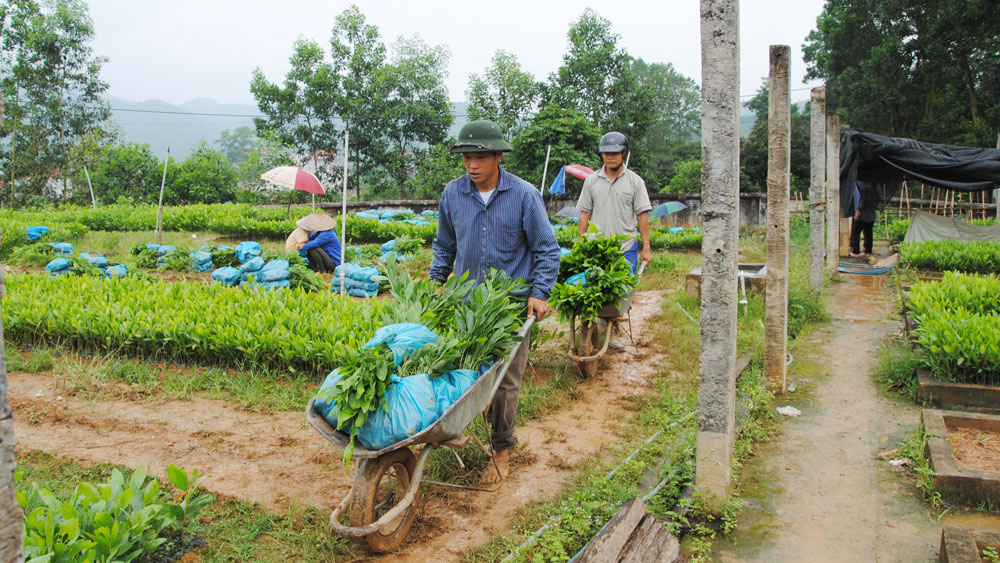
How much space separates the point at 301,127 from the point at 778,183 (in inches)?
1077

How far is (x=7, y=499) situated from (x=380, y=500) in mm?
2144

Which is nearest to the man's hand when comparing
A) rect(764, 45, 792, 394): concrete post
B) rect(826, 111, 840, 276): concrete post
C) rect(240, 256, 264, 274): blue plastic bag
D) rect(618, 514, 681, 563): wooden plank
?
rect(618, 514, 681, 563): wooden plank

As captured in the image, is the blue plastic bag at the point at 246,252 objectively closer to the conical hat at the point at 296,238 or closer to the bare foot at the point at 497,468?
the conical hat at the point at 296,238

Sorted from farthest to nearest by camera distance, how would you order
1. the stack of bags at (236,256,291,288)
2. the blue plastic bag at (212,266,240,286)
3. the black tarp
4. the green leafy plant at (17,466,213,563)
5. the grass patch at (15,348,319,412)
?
the black tarp < the blue plastic bag at (212,266,240,286) < the stack of bags at (236,256,291,288) < the grass patch at (15,348,319,412) < the green leafy plant at (17,466,213,563)

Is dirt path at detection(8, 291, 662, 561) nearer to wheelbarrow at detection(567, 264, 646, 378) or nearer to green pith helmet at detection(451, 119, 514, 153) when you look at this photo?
wheelbarrow at detection(567, 264, 646, 378)

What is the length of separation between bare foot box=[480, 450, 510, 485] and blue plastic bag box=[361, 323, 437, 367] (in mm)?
1008

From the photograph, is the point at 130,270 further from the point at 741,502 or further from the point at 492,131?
the point at 741,502

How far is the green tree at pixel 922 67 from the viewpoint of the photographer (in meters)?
23.6

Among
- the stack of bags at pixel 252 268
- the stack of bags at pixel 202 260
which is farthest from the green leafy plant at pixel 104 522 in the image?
the stack of bags at pixel 202 260

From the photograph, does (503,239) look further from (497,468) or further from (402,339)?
(497,468)

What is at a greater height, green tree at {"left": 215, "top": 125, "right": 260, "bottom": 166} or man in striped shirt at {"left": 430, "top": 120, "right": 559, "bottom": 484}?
green tree at {"left": 215, "top": 125, "right": 260, "bottom": 166}

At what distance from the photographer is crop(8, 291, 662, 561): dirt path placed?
3643mm

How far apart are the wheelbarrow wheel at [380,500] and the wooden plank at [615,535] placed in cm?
87

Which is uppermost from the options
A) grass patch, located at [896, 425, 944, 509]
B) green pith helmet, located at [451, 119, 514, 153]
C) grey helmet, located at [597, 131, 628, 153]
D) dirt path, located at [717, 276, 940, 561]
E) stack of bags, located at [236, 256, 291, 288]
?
grey helmet, located at [597, 131, 628, 153]
